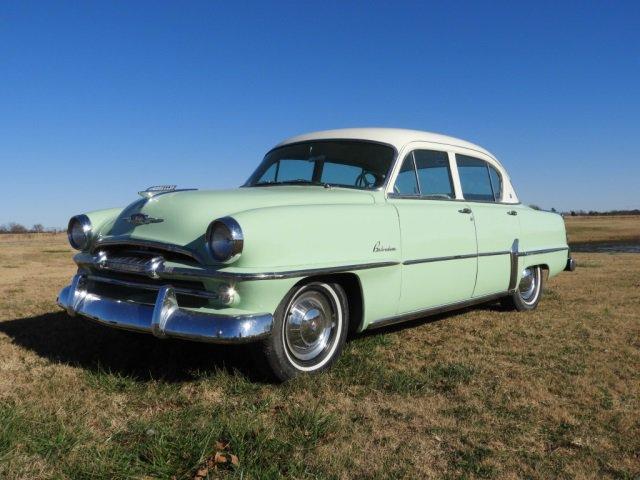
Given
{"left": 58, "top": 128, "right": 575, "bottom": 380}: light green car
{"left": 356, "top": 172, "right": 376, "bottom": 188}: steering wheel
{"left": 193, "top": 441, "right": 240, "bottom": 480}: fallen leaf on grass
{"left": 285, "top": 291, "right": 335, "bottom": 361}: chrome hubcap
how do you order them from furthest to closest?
{"left": 356, "top": 172, "right": 376, "bottom": 188}: steering wheel < {"left": 285, "top": 291, "right": 335, "bottom": 361}: chrome hubcap < {"left": 58, "top": 128, "right": 575, "bottom": 380}: light green car < {"left": 193, "top": 441, "right": 240, "bottom": 480}: fallen leaf on grass

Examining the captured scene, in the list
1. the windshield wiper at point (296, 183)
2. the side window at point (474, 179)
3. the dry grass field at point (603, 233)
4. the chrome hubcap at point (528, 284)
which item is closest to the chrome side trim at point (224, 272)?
the windshield wiper at point (296, 183)

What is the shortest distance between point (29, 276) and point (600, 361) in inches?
347

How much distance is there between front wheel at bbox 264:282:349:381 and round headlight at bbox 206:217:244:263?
441mm

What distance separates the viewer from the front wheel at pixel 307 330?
134 inches

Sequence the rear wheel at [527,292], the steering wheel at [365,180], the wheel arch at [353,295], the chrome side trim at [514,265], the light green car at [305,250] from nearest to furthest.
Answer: the light green car at [305,250] → the wheel arch at [353,295] → the steering wheel at [365,180] → the chrome side trim at [514,265] → the rear wheel at [527,292]

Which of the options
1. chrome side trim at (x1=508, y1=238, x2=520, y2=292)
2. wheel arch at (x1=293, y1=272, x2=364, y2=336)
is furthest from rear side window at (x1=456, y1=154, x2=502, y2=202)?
wheel arch at (x1=293, y1=272, x2=364, y2=336)

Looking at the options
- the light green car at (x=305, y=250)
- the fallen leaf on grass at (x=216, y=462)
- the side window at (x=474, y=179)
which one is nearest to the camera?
the fallen leaf on grass at (x=216, y=462)

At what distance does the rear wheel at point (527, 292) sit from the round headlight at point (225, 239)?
3679 mm

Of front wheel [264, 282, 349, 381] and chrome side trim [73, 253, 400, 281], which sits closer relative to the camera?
chrome side trim [73, 253, 400, 281]

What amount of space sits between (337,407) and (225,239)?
43.1 inches

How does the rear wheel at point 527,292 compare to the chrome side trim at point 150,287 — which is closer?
the chrome side trim at point 150,287

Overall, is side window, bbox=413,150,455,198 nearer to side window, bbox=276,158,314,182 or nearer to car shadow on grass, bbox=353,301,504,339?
side window, bbox=276,158,314,182

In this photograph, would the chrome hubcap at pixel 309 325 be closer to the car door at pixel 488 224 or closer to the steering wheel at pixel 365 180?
the steering wheel at pixel 365 180

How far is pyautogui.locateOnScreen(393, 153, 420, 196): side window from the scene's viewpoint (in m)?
4.53
